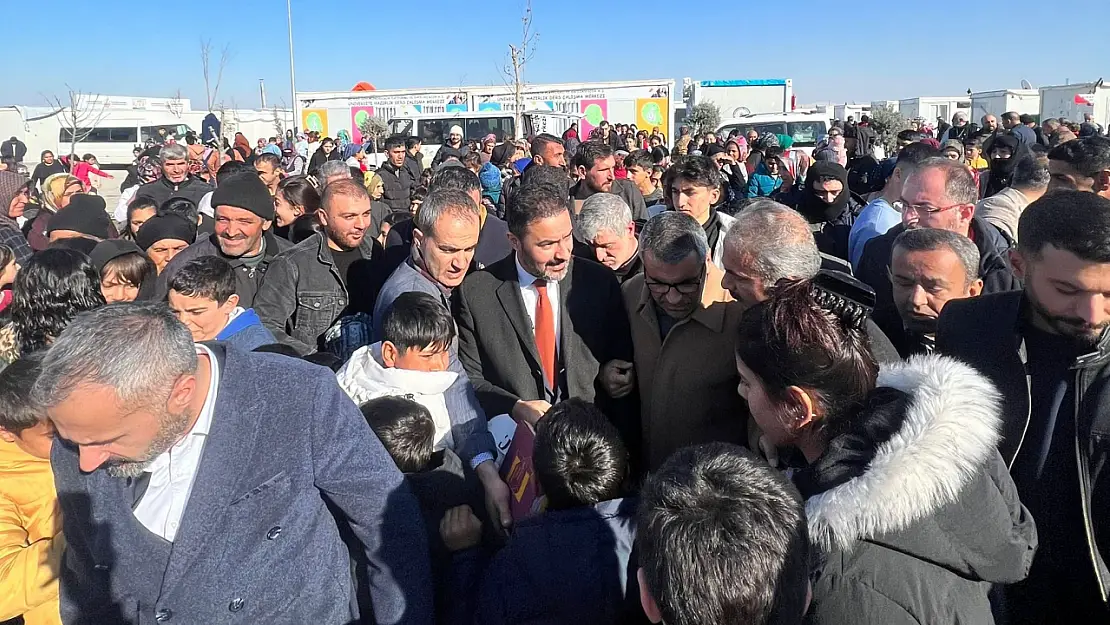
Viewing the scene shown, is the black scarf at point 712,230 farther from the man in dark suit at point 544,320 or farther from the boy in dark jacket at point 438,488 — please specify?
the boy in dark jacket at point 438,488

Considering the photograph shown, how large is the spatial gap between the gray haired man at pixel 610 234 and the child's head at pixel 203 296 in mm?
1791

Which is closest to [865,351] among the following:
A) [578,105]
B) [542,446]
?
[542,446]

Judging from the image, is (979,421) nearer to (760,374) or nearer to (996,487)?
(996,487)

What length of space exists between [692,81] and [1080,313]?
30231 millimetres

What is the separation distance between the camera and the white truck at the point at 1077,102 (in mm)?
22281

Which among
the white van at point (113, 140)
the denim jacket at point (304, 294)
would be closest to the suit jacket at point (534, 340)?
the denim jacket at point (304, 294)

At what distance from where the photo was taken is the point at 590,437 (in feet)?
6.23

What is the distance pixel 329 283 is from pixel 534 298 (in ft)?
4.50

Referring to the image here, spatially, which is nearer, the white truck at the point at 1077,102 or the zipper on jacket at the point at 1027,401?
the zipper on jacket at the point at 1027,401

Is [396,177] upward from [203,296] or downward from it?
upward

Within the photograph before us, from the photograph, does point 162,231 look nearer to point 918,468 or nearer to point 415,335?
point 415,335

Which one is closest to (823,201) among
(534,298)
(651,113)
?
(534,298)

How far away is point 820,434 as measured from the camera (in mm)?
1568

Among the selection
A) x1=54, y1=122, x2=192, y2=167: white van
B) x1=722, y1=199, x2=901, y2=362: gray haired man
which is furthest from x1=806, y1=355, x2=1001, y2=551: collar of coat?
x1=54, y1=122, x2=192, y2=167: white van
